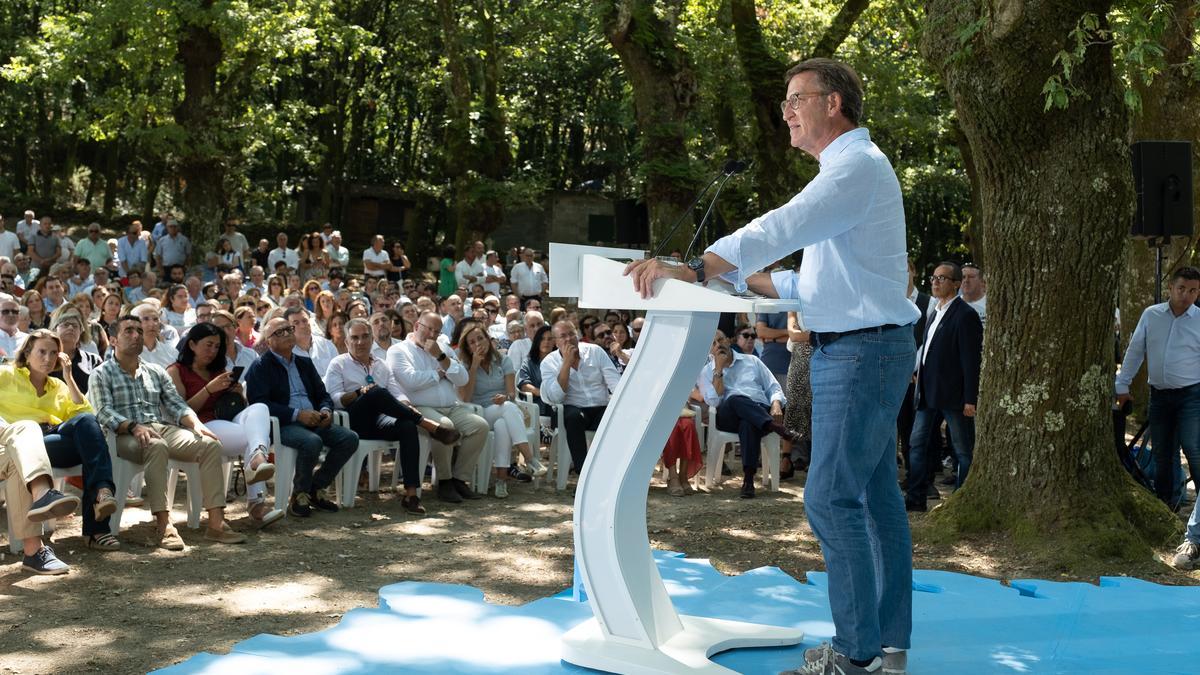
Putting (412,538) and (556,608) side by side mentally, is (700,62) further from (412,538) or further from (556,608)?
(556,608)

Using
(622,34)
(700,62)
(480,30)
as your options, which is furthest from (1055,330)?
(480,30)

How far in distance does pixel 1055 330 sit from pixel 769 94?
27.5 feet

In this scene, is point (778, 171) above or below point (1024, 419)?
above

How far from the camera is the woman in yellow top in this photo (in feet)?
20.4

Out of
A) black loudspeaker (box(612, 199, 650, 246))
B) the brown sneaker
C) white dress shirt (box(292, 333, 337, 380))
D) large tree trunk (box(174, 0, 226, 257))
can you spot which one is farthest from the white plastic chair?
large tree trunk (box(174, 0, 226, 257))

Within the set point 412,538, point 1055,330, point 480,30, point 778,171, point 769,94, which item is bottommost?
point 412,538

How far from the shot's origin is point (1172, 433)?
7656 mm

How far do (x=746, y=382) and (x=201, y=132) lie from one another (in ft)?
42.9

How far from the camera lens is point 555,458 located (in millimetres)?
9273

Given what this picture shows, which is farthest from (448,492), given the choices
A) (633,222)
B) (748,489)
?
(633,222)

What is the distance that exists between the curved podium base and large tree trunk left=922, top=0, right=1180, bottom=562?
264 cm

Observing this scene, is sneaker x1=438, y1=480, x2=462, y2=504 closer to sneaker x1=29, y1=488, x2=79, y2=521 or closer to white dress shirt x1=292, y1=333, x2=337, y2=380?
white dress shirt x1=292, y1=333, x2=337, y2=380

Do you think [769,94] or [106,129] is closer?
[769,94]

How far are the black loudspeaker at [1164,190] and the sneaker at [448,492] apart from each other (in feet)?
16.5
